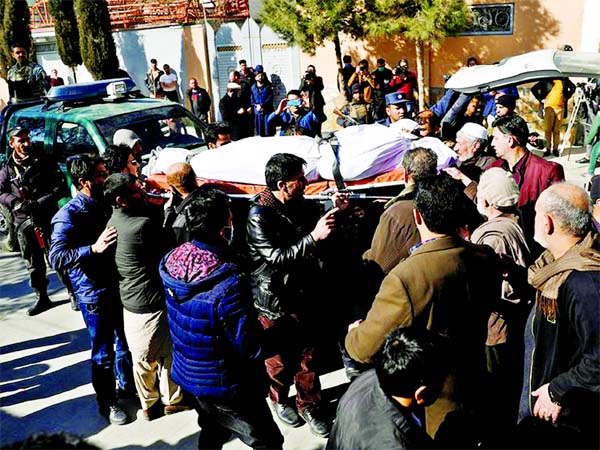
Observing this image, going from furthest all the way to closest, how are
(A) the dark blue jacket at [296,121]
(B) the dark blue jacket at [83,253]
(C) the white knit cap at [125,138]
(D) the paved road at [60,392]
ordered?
1. (A) the dark blue jacket at [296,121]
2. (C) the white knit cap at [125,138]
3. (D) the paved road at [60,392]
4. (B) the dark blue jacket at [83,253]

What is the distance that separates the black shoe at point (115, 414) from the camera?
4383 millimetres

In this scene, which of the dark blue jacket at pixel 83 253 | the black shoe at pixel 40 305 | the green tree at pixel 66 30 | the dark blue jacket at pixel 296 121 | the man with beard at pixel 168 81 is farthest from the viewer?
the green tree at pixel 66 30

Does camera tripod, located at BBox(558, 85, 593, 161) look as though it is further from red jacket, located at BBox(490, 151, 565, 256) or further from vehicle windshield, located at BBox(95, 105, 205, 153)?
vehicle windshield, located at BBox(95, 105, 205, 153)

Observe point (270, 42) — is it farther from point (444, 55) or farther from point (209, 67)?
point (444, 55)

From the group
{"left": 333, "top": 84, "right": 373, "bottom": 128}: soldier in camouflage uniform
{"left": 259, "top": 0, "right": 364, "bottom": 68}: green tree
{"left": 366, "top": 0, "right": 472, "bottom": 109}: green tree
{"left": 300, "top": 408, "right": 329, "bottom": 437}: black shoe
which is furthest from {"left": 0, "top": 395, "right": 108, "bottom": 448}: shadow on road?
{"left": 259, "top": 0, "right": 364, "bottom": 68}: green tree

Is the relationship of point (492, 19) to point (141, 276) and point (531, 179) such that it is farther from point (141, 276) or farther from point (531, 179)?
point (141, 276)

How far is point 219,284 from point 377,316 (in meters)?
0.79

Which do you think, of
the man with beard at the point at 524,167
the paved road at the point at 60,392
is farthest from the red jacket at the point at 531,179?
the paved road at the point at 60,392

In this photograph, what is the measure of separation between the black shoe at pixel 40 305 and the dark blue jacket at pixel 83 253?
236cm

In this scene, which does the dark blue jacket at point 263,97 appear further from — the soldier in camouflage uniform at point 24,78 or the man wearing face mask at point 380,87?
the soldier in camouflage uniform at point 24,78

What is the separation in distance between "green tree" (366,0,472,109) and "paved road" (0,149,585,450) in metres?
8.49

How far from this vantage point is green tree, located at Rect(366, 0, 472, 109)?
37.9 feet

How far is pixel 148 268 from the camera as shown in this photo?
4004 mm

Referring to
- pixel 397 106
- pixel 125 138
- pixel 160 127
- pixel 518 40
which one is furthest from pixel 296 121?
pixel 518 40
